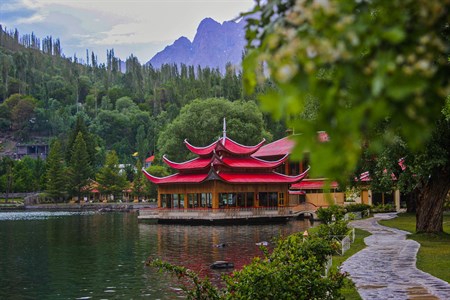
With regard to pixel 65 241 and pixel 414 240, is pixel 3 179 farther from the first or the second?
pixel 414 240

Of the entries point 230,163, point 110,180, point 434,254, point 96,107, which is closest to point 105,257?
point 434,254

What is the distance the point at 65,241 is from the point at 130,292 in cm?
1828

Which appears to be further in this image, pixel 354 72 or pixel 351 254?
pixel 351 254

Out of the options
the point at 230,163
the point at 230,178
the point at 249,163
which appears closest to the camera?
the point at 230,178

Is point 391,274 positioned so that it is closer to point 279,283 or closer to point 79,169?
point 279,283

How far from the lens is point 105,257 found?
26.8 metres

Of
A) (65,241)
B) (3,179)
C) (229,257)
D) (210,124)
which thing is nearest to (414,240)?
(229,257)

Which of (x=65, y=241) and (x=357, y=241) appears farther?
(x=65, y=241)

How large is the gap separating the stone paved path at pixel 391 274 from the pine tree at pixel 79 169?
230 feet

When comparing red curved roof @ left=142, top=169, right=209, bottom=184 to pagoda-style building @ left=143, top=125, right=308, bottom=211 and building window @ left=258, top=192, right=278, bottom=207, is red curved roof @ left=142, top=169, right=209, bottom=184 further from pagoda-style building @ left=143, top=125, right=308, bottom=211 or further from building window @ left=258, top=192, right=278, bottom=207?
building window @ left=258, top=192, right=278, bottom=207

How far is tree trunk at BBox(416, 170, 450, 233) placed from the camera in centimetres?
2333

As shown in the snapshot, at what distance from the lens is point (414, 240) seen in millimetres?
23203

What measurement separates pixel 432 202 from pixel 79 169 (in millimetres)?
70379

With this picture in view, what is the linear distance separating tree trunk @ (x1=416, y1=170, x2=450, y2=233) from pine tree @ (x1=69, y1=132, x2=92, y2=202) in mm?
68775
